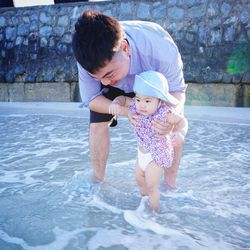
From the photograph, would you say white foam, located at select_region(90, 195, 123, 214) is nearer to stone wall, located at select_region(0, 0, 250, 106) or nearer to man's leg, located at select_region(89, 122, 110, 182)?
man's leg, located at select_region(89, 122, 110, 182)

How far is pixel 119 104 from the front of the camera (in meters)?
2.16

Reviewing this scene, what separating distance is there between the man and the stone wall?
3.89m

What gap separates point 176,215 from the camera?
7.11 ft

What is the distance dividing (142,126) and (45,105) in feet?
15.9

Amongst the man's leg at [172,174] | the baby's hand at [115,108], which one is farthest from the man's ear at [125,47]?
the man's leg at [172,174]

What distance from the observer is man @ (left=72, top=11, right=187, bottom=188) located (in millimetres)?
1803

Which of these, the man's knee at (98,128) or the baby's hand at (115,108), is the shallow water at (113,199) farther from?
the baby's hand at (115,108)

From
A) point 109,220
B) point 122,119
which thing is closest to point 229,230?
point 109,220

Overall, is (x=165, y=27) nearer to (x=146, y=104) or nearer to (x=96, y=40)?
(x=146, y=104)

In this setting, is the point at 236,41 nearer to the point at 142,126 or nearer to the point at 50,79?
the point at 50,79

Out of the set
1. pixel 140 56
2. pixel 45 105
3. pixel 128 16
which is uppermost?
pixel 128 16

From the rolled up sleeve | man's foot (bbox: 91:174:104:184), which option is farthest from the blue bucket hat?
man's foot (bbox: 91:174:104:184)

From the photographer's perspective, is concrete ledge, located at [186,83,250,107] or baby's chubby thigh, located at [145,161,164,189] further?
concrete ledge, located at [186,83,250,107]

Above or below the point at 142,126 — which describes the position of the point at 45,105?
below
